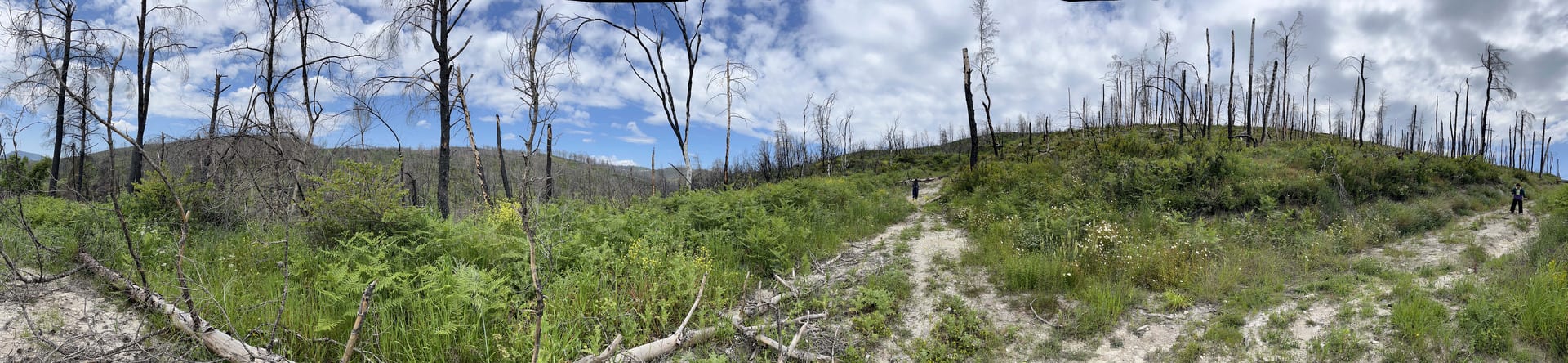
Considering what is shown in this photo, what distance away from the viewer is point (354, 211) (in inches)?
239

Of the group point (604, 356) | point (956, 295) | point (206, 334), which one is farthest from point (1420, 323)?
point (206, 334)

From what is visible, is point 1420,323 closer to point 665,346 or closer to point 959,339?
point 959,339

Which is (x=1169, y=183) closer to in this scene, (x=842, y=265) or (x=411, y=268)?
(x=842, y=265)

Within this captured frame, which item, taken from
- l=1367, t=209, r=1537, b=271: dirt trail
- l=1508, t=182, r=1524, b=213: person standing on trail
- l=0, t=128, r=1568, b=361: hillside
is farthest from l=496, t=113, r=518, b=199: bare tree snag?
l=1508, t=182, r=1524, b=213: person standing on trail

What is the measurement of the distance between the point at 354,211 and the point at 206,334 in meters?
2.40

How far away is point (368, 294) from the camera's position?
8.39 ft

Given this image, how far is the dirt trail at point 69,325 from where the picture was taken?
11.8ft

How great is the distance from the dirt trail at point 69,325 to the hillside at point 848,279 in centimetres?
6

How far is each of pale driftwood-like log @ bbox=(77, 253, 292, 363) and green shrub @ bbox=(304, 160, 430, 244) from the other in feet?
4.93

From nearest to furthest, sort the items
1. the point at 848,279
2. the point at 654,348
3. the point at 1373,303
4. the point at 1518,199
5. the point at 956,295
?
the point at 654,348, the point at 1373,303, the point at 956,295, the point at 848,279, the point at 1518,199

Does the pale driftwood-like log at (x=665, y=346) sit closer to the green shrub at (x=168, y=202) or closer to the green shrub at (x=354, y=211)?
the green shrub at (x=354, y=211)

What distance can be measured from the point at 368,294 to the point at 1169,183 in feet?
41.5

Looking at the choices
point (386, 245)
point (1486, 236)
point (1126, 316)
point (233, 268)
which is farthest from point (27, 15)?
point (1486, 236)

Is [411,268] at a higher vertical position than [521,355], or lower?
higher
